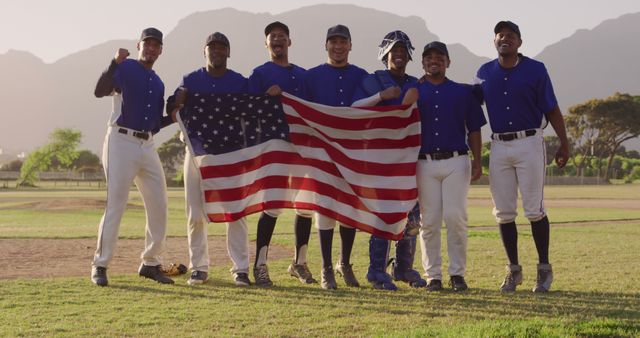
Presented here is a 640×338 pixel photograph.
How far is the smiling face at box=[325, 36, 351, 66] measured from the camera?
668 centimetres

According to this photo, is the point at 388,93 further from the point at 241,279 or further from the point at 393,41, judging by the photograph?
the point at 241,279

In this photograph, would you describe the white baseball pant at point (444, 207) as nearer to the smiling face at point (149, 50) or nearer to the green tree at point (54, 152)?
the smiling face at point (149, 50)

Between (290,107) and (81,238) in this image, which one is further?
(81,238)

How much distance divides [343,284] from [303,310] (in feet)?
5.02

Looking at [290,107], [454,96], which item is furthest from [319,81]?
[454,96]

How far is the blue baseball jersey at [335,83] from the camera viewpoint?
22.5 ft

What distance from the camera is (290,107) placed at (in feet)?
22.8

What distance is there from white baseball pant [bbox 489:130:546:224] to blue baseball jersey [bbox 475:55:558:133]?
0.16 m

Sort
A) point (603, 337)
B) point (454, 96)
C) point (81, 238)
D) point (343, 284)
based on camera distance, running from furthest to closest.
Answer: point (81, 238), point (343, 284), point (454, 96), point (603, 337)

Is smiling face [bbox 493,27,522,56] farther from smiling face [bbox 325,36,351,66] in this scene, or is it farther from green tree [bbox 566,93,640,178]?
A: green tree [bbox 566,93,640,178]

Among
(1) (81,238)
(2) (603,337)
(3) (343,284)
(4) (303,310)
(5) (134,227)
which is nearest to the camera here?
(2) (603,337)

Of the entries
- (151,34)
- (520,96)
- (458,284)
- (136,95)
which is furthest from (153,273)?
(520,96)

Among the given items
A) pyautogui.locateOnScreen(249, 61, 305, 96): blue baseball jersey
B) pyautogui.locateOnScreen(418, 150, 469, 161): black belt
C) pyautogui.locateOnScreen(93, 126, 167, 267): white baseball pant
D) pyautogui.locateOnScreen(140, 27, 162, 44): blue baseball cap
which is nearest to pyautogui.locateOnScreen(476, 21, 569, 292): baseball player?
pyautogui.locateOnScreen(418, 150, 469, 161): black belt

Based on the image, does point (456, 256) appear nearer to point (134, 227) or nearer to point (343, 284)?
point (343, 284)
